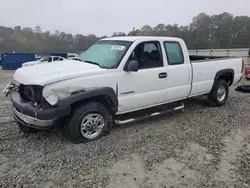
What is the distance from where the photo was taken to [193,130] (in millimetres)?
4289

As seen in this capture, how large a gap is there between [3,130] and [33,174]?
6.04ft

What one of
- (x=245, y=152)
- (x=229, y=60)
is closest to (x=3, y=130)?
(x=245, y=152)

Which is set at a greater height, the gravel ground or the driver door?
the driver door

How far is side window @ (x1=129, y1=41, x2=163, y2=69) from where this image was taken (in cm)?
409

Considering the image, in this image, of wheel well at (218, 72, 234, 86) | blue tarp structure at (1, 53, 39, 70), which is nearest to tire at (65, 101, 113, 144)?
wheel well at (218, 72, 234, 86)

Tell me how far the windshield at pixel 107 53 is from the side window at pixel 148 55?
0.75 ft

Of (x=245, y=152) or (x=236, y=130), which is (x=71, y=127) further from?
(x=236, y=130)

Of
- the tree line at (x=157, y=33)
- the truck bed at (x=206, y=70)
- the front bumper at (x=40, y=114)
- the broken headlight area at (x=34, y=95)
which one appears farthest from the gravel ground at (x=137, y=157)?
the tree line at (x=157, y=33)

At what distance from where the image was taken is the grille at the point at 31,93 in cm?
320

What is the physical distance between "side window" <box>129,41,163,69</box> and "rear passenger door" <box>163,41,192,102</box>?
0.66ft

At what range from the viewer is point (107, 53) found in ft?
13.5

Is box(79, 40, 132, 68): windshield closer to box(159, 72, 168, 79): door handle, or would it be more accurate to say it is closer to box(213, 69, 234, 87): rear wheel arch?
box(159, 72, 168, 79): door handle

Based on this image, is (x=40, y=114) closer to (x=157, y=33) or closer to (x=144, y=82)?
(x=144, y=82)

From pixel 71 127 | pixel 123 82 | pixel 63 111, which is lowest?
pixel 71 127
